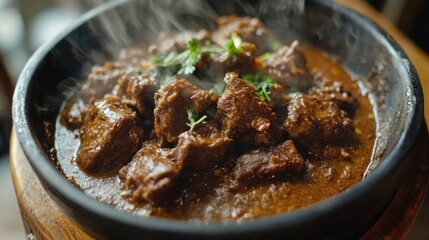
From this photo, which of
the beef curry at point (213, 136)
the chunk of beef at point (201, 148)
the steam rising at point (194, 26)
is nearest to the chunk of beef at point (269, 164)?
the beef curry at point (213, 136)

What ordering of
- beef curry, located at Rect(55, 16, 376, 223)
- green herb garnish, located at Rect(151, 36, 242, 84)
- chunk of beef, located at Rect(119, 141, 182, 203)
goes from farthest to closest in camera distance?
green herb garnish, located at Rect(151, 36, 242, 84) → beef curry, located at Rect(55, 16, 376, 223) → chunk of beef, located at Rect(119, 141, 182, 203)

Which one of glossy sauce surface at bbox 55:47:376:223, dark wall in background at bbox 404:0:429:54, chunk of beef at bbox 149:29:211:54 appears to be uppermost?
chunk of beef at bbox 149:29:211:54

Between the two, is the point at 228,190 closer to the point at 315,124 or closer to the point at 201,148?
the point at 201,148

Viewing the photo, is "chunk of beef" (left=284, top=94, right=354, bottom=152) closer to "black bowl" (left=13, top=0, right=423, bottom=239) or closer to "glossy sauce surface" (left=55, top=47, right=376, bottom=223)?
"glossy sauce surface" (left=55, top=47, right=376, bottom=223)

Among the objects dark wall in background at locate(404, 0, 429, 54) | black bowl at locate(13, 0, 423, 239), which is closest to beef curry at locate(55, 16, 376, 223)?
black bowl at locate(13, 0, 423, 239)

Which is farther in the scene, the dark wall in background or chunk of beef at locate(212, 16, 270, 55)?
the dark wall in background

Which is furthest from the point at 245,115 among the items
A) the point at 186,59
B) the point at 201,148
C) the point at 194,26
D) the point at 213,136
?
the point at 194,26
